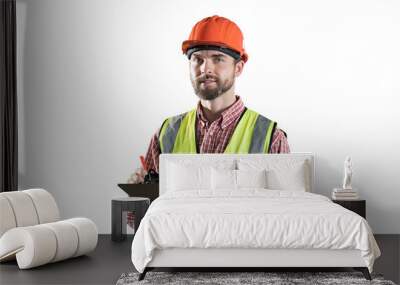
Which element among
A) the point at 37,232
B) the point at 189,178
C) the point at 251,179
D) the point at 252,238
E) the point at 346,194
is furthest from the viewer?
the point at 346,194

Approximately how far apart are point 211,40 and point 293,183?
5.89ft

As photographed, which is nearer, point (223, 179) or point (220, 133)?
point (223, 179)

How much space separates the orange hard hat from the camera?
686 cm

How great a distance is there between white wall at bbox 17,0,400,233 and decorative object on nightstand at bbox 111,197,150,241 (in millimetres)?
549

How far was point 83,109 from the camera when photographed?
7.01 metres

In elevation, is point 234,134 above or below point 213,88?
below

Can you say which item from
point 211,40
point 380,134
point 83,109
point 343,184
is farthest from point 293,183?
point 83,109

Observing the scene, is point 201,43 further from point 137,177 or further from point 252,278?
point 252,278

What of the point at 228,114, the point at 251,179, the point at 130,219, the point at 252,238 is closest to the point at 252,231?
the point at 252,238

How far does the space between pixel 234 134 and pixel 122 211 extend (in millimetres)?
1450

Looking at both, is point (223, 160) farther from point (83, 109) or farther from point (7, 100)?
point (7, 100)

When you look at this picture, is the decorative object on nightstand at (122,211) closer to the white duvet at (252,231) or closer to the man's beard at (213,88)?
the man's beard at (213,88)

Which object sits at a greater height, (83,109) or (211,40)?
(211,40)

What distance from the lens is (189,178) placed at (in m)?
6.31
